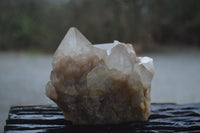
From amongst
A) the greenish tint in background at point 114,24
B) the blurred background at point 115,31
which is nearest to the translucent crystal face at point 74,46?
the blurred background at point 115,31

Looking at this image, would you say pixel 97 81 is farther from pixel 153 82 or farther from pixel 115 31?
pixel 115 31

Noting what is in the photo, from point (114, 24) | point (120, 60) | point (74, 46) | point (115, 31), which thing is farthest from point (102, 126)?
point (114, 24)

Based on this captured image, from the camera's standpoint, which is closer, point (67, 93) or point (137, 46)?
point (67, 93)

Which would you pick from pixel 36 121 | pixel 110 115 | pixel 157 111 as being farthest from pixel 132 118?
pixel 36 121

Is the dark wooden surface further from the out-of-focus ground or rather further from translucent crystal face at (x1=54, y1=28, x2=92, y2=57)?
the out-of-focus ground

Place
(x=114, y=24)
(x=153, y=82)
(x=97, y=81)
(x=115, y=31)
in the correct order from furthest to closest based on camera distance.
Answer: (x=114, y=24)
(x=115, y=31)
(x=153, y=82)
(x=97, y=81)

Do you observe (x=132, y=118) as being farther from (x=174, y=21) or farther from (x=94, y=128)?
(x=174, y=21)
